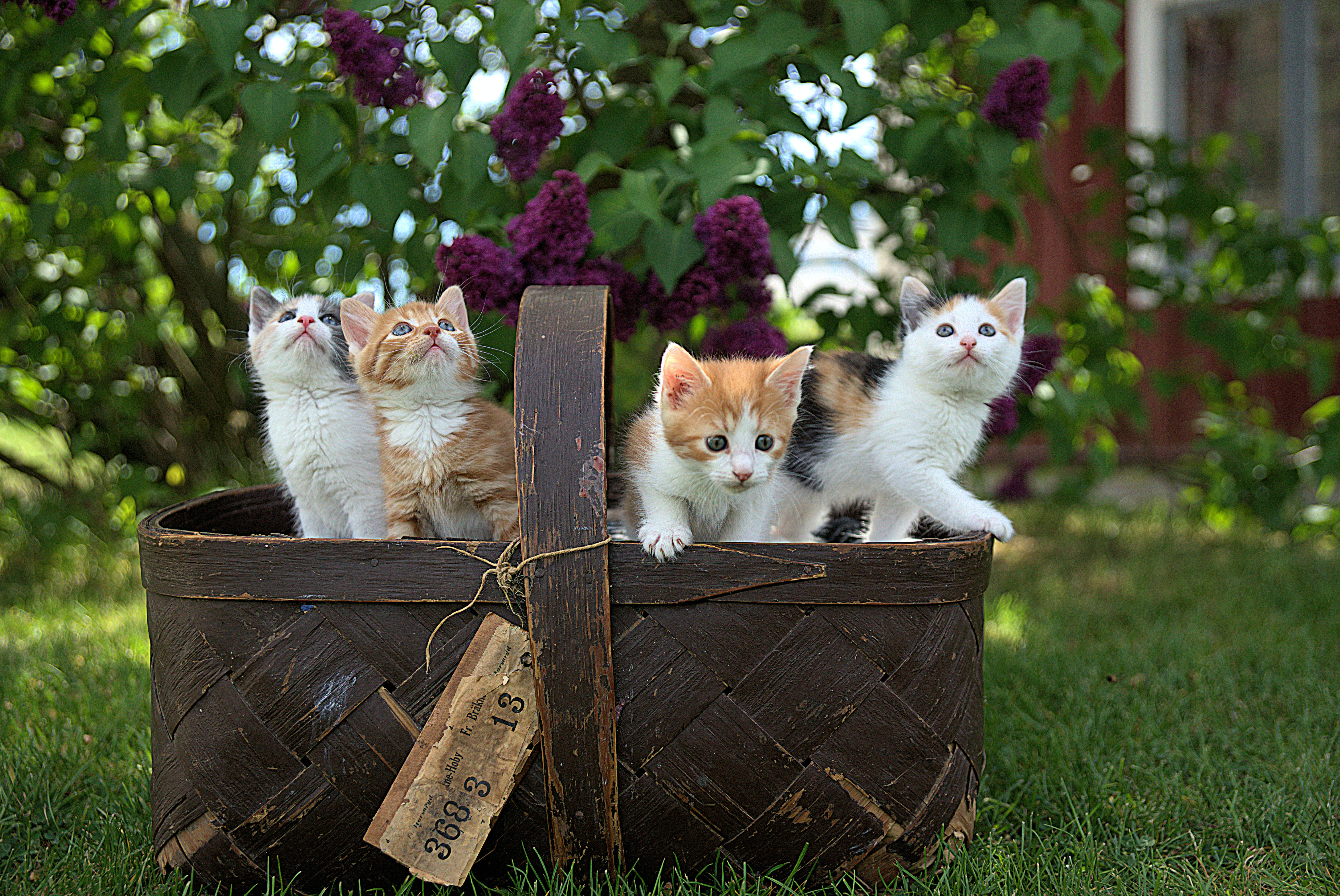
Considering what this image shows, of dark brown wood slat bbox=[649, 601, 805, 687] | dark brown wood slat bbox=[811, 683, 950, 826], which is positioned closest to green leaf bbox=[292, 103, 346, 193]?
dark brown wood slat bbox=[649, 601, 805, 687]

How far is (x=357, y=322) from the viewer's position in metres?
1.33

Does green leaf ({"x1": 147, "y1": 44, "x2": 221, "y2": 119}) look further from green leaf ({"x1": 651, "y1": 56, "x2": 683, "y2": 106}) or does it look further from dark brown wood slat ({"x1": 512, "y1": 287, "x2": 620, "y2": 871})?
dark brown wood slat ({"x1": 512, "y1": 287, "x2": 620, "y2": 871})

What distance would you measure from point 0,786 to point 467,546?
98 cm

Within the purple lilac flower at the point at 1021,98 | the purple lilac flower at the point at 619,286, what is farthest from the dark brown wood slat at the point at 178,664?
the purple lilac flower at the point at 1021,98

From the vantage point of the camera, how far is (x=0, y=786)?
147 cm

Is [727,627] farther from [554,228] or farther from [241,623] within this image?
[554,228]

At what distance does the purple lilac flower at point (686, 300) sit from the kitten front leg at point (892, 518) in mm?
449

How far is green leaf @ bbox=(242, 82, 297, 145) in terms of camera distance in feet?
5.00

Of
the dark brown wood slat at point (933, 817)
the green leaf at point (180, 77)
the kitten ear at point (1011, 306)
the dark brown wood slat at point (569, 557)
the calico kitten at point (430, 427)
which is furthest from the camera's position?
the green leaf at point (180, 77)

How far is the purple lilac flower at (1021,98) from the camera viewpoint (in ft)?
5.49

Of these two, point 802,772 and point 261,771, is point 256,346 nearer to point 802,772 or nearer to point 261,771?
point 261,771

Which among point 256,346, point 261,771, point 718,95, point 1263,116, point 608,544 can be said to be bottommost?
point 1263,116

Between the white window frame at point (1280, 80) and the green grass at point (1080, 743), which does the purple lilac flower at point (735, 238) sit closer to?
the green grass at point (1080, 743)

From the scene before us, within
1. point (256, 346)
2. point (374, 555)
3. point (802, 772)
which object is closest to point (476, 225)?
point (256, 346)
